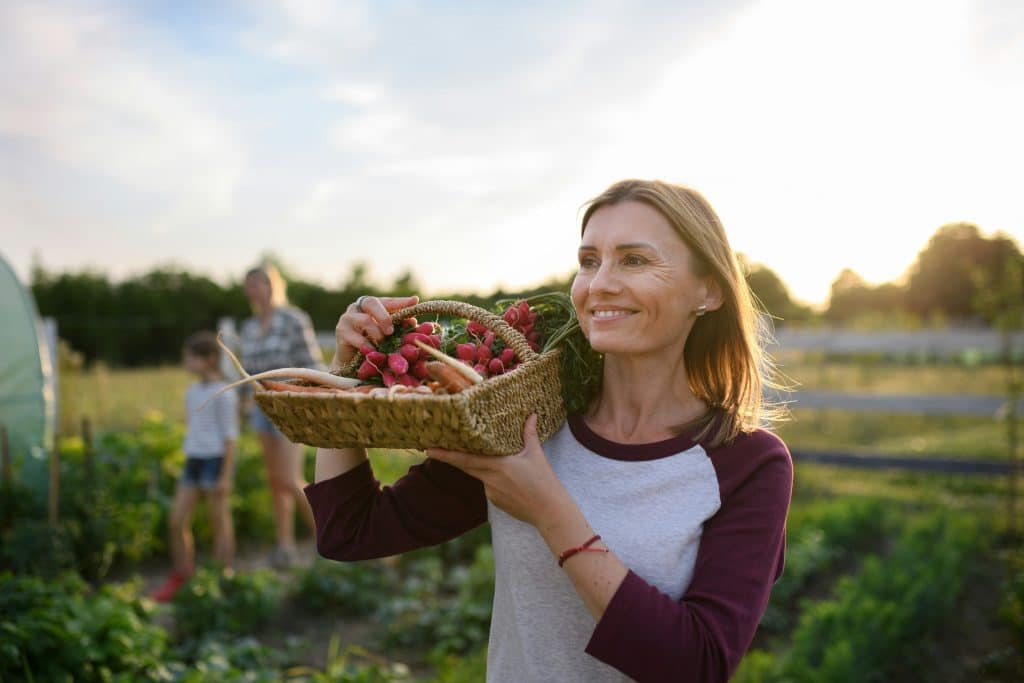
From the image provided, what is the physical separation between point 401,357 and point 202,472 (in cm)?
401

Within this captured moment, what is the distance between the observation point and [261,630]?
4262 millimetres

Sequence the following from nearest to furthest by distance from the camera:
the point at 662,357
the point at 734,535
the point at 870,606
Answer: the point at 734,535
the point at 662,357
the point at 870,606

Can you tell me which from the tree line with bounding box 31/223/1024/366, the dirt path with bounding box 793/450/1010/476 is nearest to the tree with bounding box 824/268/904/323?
the tree line with bounding box 31/223/1024/366

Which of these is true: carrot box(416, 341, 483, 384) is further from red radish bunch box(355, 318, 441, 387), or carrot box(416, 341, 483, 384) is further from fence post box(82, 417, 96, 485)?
fence post box(82, 417, 96, 485)

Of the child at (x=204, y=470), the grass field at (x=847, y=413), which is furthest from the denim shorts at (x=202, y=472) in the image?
the grass field at (x=847, y=413)

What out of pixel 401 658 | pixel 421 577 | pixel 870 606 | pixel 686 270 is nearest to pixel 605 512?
pixel 686 270

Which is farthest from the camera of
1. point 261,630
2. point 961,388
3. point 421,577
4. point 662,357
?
point 961,388

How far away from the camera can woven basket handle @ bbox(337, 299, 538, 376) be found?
1398 mm

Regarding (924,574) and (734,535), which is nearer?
(734,535)

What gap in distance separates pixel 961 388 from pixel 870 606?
42.1 feet

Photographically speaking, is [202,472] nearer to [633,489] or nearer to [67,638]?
[67,638]

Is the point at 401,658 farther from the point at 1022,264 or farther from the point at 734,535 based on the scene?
the point at 1022,264

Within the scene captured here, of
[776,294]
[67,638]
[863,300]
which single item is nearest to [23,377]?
[67,638]

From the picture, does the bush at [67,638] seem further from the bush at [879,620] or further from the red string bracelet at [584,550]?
the bush at [879,620]
